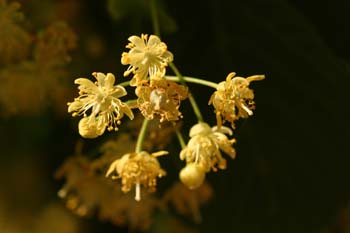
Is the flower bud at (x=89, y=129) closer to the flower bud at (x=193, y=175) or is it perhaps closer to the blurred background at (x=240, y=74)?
the flower bud at (x=193, y=175)

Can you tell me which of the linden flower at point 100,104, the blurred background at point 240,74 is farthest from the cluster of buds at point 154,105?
the blurred background at point 240,74

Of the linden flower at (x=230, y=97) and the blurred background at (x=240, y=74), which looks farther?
the blurred background at (x=240, y=74)

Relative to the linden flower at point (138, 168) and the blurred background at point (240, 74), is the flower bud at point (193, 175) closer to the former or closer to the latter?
the linden flower at point (138, 168)

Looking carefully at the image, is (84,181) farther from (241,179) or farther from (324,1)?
(324,1)

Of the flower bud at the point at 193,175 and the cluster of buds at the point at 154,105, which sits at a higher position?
the cluster of buds at the point at 154,105

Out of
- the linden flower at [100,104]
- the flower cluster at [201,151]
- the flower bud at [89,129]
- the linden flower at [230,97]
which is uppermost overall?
the linden flower at [100,104]

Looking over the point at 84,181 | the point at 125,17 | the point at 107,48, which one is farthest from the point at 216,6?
the point at 84,181
